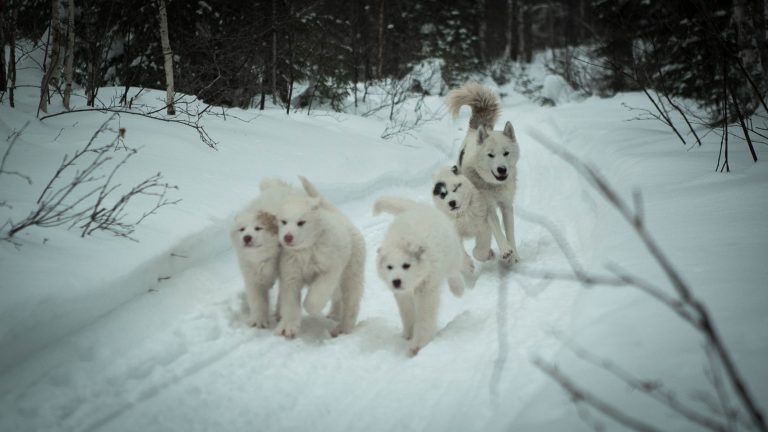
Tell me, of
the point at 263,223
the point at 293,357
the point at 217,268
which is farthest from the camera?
the point at 217,268

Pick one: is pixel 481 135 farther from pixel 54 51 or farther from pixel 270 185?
pixel 54 51

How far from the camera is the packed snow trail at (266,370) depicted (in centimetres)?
251

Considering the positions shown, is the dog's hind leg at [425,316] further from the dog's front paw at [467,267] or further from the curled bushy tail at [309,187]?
the dog's front paw at [467,267]

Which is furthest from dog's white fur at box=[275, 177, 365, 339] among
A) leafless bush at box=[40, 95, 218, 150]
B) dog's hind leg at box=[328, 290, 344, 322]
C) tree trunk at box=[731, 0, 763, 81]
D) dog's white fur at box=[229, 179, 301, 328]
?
tree trunk at box=[731, 0, 763, 81]

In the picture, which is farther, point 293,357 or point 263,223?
point 263,223

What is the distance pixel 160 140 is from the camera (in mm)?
6062

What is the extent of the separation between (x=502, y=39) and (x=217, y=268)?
3908 cm

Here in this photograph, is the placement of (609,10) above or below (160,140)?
above

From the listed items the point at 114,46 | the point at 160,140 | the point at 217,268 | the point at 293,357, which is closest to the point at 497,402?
the point at 293,357

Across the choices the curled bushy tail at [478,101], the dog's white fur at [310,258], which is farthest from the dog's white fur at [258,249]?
the curled bushy tail at [478,101]

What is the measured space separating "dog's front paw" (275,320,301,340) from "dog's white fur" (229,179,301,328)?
0.17 metres

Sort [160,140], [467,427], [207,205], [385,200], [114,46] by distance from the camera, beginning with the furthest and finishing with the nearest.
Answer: [114,46] < [160,140] < [207,205] < [385,200] < [467,427]

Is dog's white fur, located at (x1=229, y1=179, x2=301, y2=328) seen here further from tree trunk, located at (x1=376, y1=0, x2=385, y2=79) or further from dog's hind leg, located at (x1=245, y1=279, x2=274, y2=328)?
tree trunk, located at (x1=376, y1=0, x2=385, y2=79)

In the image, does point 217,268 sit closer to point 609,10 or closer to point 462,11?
point 609,10
